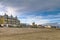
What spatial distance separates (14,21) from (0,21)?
874 centimetres

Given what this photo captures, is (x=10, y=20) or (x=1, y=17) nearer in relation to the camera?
(x=1, y=17)

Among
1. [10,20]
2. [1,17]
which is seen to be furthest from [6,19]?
[1,17]

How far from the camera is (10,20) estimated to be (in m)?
54.6

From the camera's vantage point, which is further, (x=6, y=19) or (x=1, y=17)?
(x=6, y=19)

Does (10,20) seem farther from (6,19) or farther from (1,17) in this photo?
(1,17)

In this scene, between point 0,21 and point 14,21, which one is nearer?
point 0,21

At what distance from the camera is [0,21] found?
47.6 m

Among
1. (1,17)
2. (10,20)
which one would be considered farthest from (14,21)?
Answer: (1,17)

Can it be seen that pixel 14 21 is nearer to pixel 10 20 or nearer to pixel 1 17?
pixel 10 20

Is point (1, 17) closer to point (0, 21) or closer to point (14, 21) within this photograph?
point (0, 21)

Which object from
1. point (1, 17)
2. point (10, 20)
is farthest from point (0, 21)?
point (10, 20)

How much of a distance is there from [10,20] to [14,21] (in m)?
1.66

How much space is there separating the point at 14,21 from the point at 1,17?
6978 mm

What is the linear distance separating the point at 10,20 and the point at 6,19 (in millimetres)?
1503
